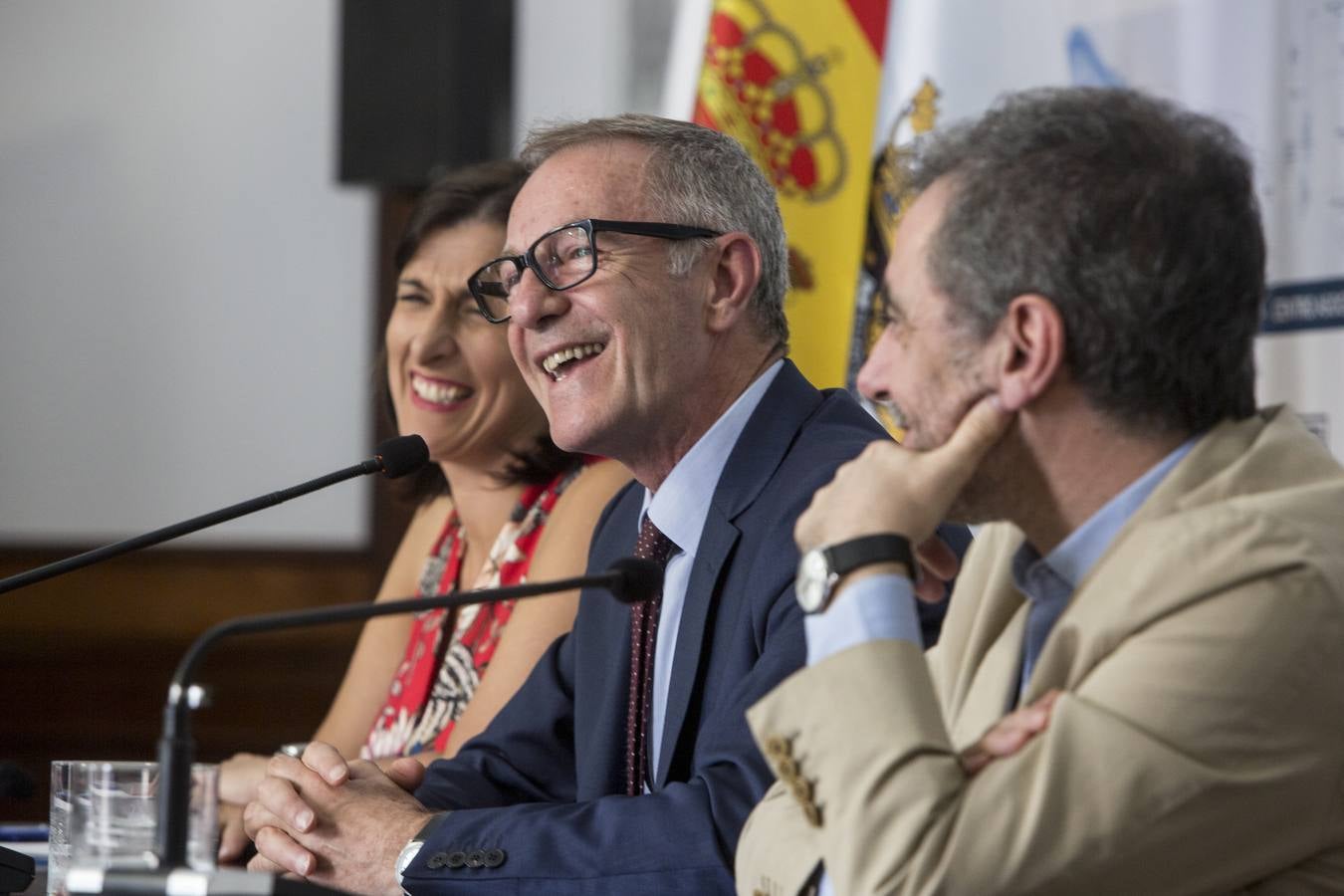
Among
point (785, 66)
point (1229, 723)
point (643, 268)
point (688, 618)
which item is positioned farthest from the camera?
point (785, 66)

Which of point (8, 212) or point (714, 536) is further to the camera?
point (8, 212)

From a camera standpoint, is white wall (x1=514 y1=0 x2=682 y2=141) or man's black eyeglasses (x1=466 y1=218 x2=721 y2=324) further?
white wall (x1=514 y1=0 x2=682 y2=141)

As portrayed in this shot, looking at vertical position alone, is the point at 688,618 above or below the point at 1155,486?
below

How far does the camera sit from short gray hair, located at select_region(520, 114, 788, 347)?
198 centimetres

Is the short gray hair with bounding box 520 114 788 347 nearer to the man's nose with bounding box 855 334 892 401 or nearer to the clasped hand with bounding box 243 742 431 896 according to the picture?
the man's nose with bounding box 855 334 892 401

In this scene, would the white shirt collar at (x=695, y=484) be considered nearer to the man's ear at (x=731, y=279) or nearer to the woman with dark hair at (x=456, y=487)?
the man's ear at (x=731, y=279)

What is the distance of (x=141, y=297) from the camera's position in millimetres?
4605

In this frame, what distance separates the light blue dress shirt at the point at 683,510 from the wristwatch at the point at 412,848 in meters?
0.27

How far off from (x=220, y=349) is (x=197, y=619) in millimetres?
751

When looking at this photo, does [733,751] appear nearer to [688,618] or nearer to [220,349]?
[688,618]

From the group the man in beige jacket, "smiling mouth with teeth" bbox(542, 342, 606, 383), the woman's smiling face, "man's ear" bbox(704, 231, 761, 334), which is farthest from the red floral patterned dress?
the man in beige jacket

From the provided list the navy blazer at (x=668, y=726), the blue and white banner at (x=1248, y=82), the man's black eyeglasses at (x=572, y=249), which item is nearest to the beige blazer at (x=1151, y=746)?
the navy blazer at (x=668, y=726)

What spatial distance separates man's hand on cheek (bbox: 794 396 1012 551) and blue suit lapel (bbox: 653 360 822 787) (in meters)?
0.42

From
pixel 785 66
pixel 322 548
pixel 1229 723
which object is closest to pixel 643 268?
pixel 1229 723
